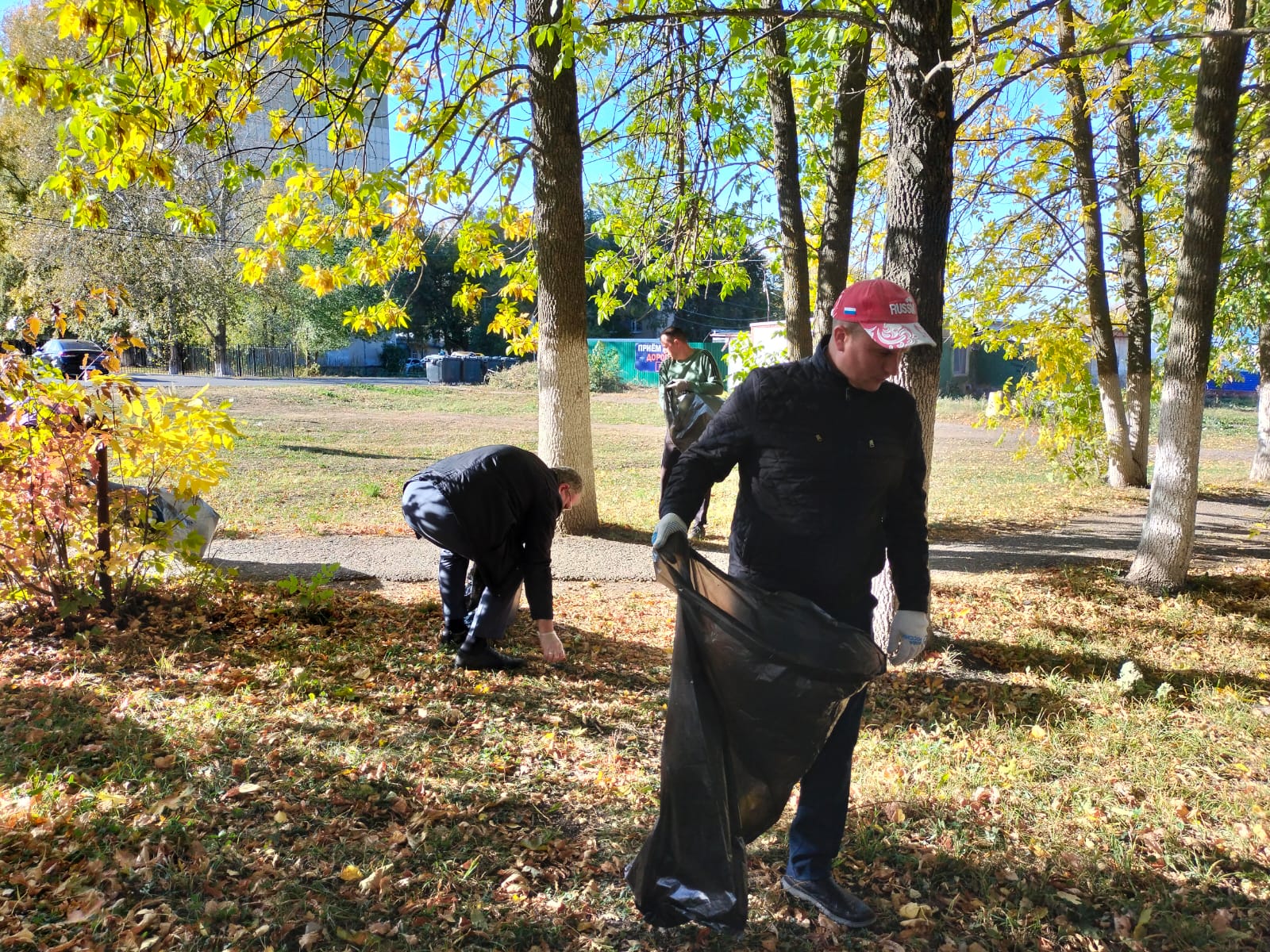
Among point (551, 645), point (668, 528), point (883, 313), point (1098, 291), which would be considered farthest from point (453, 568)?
point (1098, 291)

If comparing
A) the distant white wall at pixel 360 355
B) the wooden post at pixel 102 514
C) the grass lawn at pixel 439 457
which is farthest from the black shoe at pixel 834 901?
the distant white wall at pixel 360 355

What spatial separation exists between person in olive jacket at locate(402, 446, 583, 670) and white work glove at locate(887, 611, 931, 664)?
181cm

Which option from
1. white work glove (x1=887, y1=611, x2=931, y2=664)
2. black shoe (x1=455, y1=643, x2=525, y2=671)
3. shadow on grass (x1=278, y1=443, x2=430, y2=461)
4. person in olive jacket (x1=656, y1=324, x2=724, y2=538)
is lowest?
black shoe (x1=455, y1=643, x2=525, y2=671)

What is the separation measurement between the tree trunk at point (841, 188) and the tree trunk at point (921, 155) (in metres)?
2.66

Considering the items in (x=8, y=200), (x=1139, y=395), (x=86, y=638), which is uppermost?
(x=8, y=200)

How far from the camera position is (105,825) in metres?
3.06

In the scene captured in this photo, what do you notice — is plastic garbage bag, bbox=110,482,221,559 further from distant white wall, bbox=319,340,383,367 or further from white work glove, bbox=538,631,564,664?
distant white wall, bbox=319,340,383,367

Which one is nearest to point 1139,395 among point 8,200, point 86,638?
point 86,638

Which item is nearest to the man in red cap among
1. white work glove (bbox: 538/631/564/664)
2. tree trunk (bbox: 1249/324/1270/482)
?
white work glove (bbox: 538/631/564/664)

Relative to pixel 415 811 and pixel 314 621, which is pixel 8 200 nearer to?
pixel 314 621

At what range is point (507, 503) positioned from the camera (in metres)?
4.41

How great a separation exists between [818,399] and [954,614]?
160 inches

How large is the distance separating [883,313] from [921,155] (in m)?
2.75

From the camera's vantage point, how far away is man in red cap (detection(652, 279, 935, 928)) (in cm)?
268
